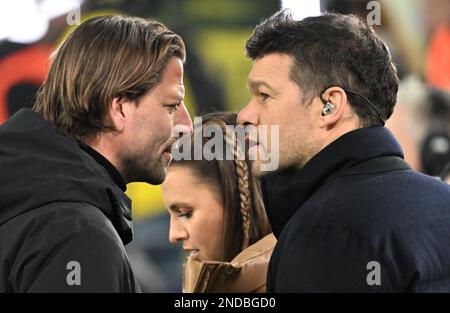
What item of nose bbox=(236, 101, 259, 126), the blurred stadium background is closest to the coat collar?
nose bbox=(236, 101, 259, 126)

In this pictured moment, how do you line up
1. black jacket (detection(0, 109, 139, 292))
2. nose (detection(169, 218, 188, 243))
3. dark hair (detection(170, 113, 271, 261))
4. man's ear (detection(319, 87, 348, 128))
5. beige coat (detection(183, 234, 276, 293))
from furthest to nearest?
nose (detection(169, 218, 188, 243)), dark hair (detection(170, 113, 271, 261)), beige coat (detection(183, 234, 276, 293)), man's ear (detection(319, 87, 348, 128)), black jacket (detection(0, 109, 139, 292))

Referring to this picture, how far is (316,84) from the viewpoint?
7.21ft

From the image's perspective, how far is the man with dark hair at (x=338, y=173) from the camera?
1815 mm

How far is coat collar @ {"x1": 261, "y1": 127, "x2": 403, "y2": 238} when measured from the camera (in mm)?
1996

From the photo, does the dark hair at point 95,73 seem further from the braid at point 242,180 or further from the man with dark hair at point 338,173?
the braid at point 242,180

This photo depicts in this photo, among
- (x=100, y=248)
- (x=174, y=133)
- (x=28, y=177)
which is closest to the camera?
(x=100, y=248)

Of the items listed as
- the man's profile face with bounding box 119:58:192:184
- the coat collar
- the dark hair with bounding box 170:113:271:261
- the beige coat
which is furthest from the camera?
the dark hair with bounding box 170:113:271:261

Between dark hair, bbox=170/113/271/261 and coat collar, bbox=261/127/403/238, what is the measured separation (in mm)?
556

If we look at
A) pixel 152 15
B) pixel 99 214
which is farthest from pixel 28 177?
pixel 152 15

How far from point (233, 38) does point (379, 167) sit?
421cm

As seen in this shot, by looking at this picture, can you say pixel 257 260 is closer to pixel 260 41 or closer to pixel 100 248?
pixel 260 41

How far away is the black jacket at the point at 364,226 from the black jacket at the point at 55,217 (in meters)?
0.38

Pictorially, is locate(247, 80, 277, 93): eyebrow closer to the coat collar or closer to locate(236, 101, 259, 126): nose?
locate(236, 101, 259, 126): nose

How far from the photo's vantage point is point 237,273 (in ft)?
8.29
